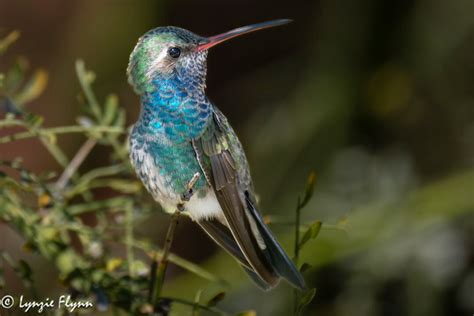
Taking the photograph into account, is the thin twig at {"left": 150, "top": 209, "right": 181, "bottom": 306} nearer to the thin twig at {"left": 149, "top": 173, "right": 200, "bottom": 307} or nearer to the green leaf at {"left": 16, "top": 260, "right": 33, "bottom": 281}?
the thin twig at {"left": 149, "top": 173, "right": 200, "bottom": 307}

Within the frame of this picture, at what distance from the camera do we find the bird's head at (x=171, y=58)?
1085mm

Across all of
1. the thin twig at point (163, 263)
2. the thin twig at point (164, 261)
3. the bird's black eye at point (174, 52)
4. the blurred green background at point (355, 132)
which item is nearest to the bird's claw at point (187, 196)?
the thin twig at point (164, 261)

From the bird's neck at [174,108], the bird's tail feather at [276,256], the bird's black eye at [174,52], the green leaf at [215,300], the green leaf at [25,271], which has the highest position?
the bird's black eye at [174,52]

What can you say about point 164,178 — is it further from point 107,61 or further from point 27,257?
point 107,61

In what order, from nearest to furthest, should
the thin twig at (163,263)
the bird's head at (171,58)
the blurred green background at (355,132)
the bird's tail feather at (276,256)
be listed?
1. the thin twig at (163,263)
2. the bird's tail feather at (276,256)
3. the bird's head at (171,58)
4. the blurred green background at (355,132)

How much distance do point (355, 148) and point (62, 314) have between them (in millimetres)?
2083

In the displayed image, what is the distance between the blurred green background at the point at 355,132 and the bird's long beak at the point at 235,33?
128 centimetres

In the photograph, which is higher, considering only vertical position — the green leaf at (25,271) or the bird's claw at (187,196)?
the bird's claw at (187,196)

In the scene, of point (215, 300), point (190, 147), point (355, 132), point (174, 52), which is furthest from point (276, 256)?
point (355, 132)

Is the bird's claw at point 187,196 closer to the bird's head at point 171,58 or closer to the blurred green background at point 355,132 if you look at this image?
the bird's head at point 171,58

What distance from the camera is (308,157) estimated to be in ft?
9.56

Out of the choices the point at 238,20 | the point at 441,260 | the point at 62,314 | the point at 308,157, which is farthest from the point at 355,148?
the point at 62,314

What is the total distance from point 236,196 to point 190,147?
12 centimetres

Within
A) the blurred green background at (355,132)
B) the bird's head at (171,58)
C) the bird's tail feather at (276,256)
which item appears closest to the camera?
the bird's tail feather at (276,256)
